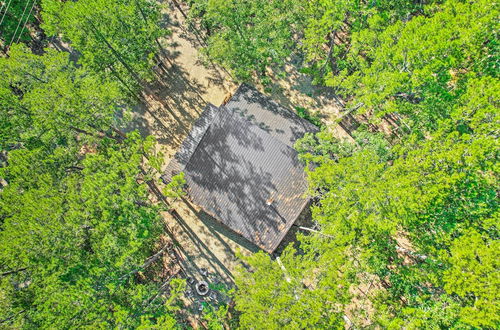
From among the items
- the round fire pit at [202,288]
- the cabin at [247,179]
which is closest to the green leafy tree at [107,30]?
the cabin at [247,179]

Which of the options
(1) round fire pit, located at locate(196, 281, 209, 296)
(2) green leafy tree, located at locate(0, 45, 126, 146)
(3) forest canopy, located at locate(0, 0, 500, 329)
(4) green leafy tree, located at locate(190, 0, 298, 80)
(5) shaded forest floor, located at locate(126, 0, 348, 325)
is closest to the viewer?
(3) forest canopy, located at locate(0, 0, 500, 329)

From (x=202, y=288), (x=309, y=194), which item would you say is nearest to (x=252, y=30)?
(x=309, y=194)

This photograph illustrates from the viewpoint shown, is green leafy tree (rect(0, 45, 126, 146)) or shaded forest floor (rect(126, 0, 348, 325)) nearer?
green leafy tree (rect(0, 45, 126, 146))

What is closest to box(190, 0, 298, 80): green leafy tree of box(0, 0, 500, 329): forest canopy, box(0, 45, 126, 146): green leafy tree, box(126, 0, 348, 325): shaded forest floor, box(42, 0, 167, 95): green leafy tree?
box(0, 0, 500, 329): forest canopy

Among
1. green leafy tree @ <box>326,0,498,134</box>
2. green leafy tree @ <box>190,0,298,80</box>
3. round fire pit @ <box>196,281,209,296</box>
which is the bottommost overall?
round fire pit @ <box>196,281,209,296</box>

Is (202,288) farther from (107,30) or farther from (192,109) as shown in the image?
(107,30)

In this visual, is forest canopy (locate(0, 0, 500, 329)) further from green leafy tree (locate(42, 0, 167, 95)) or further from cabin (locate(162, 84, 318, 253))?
cabin (locate(162, 84, 318, 253))

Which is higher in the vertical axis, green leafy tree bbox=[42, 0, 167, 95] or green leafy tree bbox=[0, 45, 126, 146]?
green leafy tree bbox=[42, 0, 167, 95]
